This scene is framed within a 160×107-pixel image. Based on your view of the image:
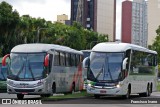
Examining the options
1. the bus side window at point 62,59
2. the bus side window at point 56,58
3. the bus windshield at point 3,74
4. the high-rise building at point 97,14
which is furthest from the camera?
the high-rise building at point 97,14

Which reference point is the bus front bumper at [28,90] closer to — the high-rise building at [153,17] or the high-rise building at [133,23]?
the high-rise building at [153,17]

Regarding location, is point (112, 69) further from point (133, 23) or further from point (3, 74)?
point (133, 23)

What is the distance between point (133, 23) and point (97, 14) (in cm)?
3144

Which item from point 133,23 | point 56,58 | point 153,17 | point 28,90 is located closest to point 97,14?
point 153,17

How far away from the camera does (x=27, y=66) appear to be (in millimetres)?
26281

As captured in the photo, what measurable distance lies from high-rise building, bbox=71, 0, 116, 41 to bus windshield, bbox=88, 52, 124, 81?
442ft

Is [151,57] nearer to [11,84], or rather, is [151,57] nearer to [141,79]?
[141,79]

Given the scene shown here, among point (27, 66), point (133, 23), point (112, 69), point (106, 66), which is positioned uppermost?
point (133, 23)

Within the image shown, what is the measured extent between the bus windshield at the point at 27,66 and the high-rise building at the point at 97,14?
13624 centimetres

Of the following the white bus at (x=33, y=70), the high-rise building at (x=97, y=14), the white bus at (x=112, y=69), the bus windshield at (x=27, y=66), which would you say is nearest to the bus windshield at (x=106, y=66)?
the white bus at (x=112, y=69)

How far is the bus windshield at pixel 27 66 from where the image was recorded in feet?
85.4

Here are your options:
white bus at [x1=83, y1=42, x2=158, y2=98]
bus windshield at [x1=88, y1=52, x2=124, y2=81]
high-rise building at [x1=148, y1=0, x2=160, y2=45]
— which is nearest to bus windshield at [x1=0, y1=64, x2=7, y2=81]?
white bus at [x1=83, y1=42, x2=158, y2=98]

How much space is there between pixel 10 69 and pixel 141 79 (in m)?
10.2

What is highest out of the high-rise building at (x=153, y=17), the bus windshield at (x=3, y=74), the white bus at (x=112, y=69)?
the high-rise building at (x=153, y=17)
